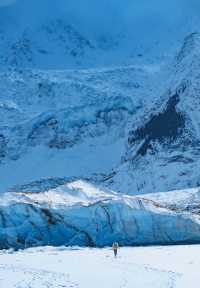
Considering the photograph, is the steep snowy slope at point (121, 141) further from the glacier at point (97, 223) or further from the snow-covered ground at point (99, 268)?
the snow-covered ground at point (99, 268)

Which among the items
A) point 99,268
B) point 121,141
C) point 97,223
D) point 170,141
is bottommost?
point 99,268

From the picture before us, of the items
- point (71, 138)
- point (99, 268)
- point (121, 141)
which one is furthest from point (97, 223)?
point (71, 138)

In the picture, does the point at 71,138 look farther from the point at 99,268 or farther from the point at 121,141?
the point at 99,268

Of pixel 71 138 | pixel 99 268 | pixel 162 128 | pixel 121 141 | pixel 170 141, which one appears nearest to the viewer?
pixel 99 268

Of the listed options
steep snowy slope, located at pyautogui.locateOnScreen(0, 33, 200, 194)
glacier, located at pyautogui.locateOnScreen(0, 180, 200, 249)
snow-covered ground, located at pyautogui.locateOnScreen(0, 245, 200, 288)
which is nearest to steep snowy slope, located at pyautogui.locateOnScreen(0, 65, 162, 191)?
steep snowy slope, located at pyautogui.locateOnScreen(0, 33, 200, 194)

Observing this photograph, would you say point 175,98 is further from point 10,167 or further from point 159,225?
point 159,225
